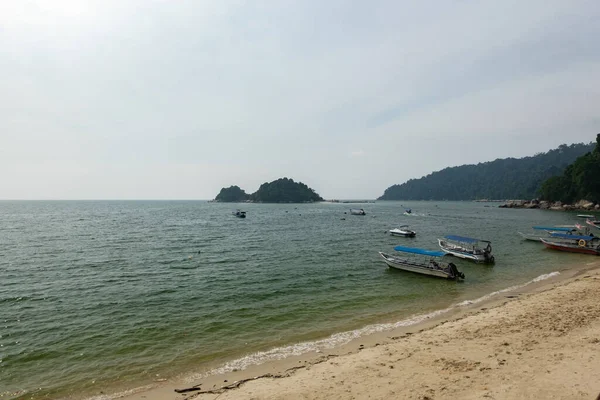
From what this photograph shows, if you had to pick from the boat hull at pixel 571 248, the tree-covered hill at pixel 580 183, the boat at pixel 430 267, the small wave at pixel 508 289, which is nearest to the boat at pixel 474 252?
the small wave at pixel 508 289

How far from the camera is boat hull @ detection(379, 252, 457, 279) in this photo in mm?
30369

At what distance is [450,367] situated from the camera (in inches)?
464

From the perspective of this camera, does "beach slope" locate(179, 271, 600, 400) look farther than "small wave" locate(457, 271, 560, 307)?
No

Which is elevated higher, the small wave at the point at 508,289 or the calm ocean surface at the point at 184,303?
the calm ocean surface at the point at 184,303

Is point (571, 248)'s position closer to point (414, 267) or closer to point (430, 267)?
point (430, 267)

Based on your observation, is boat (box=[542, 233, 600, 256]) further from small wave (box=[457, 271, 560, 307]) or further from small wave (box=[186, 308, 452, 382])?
small wave (box=[186, 308, 452, 382])

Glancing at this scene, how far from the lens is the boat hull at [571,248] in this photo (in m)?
41.6

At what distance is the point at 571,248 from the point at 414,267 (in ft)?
93.8

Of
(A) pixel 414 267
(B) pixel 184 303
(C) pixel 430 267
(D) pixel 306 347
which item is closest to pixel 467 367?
(D) pixel 306 347

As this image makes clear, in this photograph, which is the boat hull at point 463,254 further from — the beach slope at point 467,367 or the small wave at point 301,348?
the small wave at point 301,348

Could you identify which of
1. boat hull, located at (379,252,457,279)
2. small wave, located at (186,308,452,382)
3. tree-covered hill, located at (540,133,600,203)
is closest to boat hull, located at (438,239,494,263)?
boat hull, located at (379,252,457,279)

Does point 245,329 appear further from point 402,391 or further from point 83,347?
point 402,391

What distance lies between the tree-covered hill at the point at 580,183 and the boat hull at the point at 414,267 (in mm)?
131740

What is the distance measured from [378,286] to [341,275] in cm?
433
